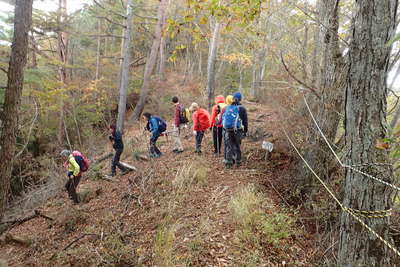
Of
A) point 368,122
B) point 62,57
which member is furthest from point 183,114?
point 62,57

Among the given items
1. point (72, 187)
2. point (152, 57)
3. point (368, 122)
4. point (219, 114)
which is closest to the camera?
point (368, 122)

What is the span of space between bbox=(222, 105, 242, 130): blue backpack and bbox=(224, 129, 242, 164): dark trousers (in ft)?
0.56

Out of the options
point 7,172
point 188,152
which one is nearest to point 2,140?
point 7,172

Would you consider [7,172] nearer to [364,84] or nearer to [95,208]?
[95,208]

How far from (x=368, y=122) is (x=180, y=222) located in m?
3.47

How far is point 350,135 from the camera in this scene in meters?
2.38

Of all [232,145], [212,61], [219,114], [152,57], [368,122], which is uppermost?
[152,57]

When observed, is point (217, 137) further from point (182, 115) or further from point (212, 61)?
point (212, 61)

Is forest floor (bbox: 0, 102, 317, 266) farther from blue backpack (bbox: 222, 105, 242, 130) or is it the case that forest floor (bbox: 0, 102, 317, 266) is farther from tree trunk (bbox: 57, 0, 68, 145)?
tree trunk (bbox: 57, 0, 68, 145)

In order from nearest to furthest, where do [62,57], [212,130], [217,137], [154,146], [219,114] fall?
[219,114]
[217,137]
[212,130]
[154,146]
[62,57]

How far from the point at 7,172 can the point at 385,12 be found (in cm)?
673

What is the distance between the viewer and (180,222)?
4445 millimetres

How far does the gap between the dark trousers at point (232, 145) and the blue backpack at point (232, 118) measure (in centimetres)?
17

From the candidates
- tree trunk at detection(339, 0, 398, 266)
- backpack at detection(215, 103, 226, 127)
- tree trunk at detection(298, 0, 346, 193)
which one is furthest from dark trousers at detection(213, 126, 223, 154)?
tree trunk at detection(339, 0, 398, 266)
